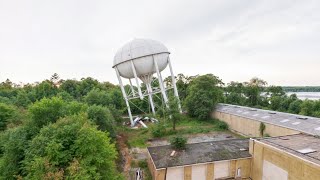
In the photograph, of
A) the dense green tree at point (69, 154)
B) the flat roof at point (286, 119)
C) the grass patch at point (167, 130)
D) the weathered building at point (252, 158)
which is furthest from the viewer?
the grass patch at point (167, 130)

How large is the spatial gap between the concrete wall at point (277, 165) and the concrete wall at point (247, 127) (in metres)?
6.37

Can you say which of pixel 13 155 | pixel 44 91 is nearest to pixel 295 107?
pixel 13 155

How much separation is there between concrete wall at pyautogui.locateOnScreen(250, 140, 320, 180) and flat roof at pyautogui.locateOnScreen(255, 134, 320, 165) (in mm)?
402

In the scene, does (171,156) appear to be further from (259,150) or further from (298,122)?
(298,122)

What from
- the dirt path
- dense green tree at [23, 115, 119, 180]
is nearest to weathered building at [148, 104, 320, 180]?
the dirt path

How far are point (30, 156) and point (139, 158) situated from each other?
378 inches

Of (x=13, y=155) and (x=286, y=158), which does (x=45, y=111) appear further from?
(x=286, y=158)

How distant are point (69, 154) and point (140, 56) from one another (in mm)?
18387

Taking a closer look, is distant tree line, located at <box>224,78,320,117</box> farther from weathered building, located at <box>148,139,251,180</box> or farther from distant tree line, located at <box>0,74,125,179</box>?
distant tree line, located at <box>0,74,125,179</box>

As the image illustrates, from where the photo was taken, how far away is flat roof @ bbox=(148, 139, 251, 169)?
1559cm

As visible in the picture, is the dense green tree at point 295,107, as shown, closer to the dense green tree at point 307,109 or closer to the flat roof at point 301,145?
the dense green tree at point 307,109

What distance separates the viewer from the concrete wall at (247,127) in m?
21.1

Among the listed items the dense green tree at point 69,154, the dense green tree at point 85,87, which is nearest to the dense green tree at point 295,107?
the dense green tree at point 69,154

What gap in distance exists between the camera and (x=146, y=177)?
16.7 meters
